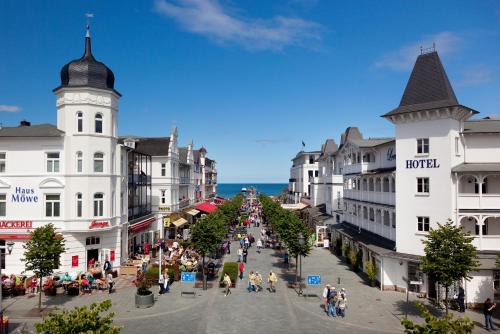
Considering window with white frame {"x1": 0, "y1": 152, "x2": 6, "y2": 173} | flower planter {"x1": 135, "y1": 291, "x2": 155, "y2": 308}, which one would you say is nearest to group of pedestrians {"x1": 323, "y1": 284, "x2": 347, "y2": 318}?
flower planter {"x1": 135, "y1": 291, "x2": 155, "y2": 308}

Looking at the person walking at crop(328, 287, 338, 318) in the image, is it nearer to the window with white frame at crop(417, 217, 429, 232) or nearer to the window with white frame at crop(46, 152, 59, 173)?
the window with white frame at crop(417, 217, 429, 232)

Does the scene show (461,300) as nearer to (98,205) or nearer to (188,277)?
(188,277)

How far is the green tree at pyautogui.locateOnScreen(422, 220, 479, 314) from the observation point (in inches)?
792

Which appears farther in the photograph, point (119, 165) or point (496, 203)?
point (119, 165)

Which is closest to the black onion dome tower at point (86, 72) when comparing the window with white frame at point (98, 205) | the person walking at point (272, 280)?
the window with white frame at point (98, 205)

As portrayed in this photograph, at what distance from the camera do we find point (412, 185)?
26.4 m

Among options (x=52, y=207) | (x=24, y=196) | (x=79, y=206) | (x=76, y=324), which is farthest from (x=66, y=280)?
(x=76, y=324)

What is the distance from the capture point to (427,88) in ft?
87.4

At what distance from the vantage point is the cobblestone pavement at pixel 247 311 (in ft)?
64.4

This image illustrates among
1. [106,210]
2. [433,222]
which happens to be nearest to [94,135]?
[106,210]

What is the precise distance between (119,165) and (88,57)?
8967 mm

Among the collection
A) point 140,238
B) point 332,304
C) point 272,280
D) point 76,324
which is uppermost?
point 76,324

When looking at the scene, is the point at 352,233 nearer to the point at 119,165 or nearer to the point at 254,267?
the point at 254,267

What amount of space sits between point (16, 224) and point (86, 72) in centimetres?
1266
